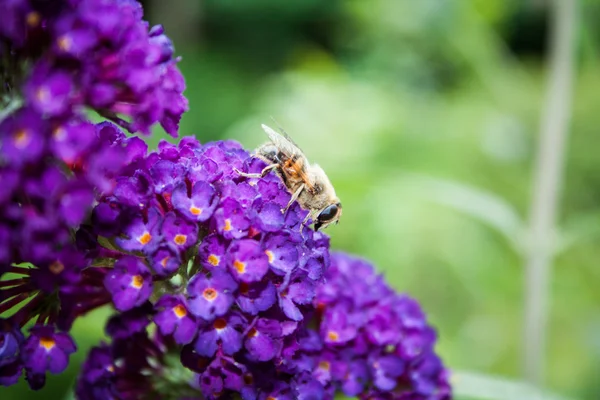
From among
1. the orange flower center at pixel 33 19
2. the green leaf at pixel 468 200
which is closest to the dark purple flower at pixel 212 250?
the orange flower center at pixel 33 19

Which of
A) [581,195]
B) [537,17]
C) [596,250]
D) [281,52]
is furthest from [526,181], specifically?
[281,52]

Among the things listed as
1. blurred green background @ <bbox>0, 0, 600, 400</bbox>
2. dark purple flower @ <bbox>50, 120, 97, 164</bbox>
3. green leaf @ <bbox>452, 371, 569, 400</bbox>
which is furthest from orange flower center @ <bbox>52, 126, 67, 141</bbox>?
blurred green background @ <bbox>0, 0, 600, 400</bbox>

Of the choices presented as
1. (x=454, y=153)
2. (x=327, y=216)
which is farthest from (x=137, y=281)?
(x=454, y=153)

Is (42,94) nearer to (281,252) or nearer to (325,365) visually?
(281,252)

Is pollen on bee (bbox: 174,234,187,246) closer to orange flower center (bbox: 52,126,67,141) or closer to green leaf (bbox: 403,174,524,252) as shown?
orange flower center (bbox: 52,126,67,141)

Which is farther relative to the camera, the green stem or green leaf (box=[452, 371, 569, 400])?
green leaf (box=[452, 371, 569, 400])

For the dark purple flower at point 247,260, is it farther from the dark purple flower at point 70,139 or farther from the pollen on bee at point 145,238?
the dark purple flower at point 70,139
